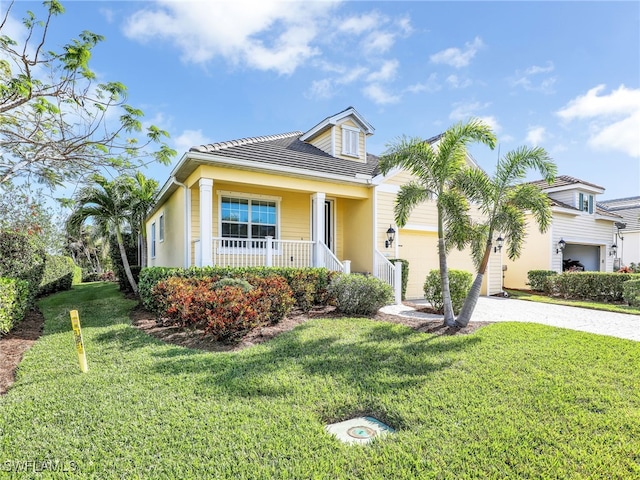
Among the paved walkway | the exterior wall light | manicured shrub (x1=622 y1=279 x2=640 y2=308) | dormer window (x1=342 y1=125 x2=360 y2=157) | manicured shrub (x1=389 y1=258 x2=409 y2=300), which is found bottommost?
the paved walkway

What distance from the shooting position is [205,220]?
9.66 metres

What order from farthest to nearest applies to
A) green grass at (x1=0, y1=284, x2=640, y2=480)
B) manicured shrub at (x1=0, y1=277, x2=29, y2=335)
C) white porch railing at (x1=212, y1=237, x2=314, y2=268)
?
white porch railing at (x1=212, y1=237, x2=314, y2=268)
manicured shrub at (x1=0, y1=277, x2=29, y2=335)
green grass at (x1=0, y1=284, x2=640, y2=480)

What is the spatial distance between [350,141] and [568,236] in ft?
45.9

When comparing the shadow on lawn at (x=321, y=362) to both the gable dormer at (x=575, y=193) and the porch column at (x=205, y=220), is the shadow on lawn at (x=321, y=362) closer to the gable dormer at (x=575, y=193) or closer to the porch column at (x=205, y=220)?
the porch column at (x=205, y=220)

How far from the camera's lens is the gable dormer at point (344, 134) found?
46.3 feet

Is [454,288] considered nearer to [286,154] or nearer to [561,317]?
[561,317]


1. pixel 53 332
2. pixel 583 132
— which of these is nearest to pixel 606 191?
pixel 583 132

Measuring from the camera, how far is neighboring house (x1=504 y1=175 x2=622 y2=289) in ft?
59.9

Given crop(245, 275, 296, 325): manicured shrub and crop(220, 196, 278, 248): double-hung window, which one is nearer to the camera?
crop(245, 275, 296, 325): manicured shrub

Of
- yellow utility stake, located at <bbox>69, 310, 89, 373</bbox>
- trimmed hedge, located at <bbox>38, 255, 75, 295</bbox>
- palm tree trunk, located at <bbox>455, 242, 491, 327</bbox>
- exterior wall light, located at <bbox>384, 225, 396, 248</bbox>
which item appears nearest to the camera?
yellow utility stake, located at <bbox>69, 310, 89, 373</bbox>

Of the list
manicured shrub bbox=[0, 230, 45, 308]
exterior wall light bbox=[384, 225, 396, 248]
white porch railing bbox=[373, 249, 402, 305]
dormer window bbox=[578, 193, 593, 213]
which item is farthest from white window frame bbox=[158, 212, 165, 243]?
dormer window bbox=[578, 193, 593, 213]

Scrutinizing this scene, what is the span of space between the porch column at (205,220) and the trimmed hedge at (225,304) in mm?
1300

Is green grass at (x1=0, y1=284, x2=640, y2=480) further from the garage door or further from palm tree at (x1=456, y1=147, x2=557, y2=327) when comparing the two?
the garage door

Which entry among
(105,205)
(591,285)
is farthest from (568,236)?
(105,205)
